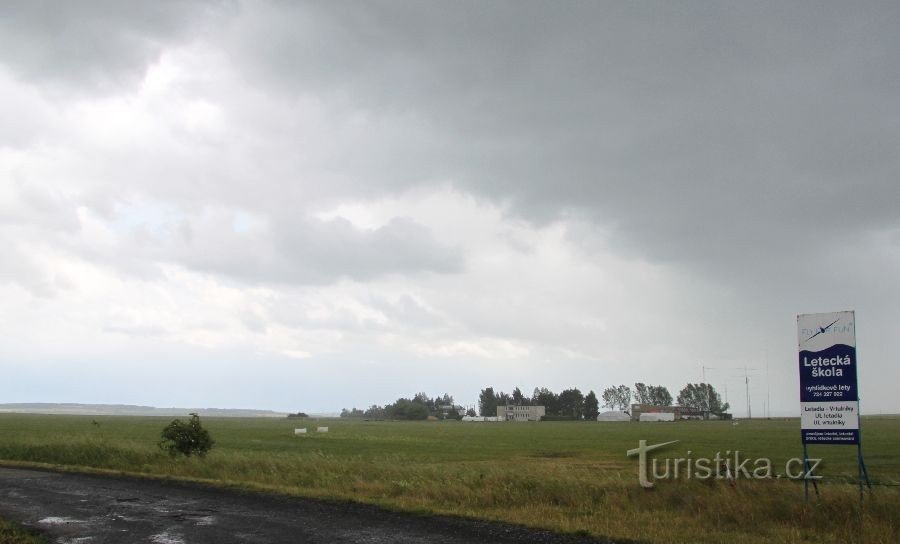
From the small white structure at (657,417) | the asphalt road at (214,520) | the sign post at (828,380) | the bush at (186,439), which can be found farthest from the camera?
the small white structure at (657,417)

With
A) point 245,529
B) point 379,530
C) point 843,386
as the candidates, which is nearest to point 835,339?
point 843,386

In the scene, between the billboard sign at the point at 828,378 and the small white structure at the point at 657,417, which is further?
the small white structure at the point at 657,417

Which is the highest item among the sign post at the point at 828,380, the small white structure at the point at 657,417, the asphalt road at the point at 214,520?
the sign post at the point at 828,380

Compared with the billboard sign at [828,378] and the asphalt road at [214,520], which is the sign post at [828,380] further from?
the asphalt road at [214,520]

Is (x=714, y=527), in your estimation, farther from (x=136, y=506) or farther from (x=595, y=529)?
(x=136, y=506)

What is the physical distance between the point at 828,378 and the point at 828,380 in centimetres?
5

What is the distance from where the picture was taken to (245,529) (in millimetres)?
12898

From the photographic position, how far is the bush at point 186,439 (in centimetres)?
2653

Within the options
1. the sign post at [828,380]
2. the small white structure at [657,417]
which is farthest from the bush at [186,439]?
the small white structure at [657,417]

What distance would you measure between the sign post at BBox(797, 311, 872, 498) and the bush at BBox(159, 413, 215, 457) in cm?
2129

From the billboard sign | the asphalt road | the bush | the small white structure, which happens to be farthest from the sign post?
the small white structure

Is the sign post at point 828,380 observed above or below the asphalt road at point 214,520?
above

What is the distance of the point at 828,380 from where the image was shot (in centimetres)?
1376

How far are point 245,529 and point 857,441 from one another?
39.5ft
